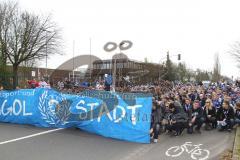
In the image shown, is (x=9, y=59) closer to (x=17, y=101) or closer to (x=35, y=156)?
(x=17, y=101)

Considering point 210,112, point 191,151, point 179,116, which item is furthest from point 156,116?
point 210,112

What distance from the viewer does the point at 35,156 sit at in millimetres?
8344

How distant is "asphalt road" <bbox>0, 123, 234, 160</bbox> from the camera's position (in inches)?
334

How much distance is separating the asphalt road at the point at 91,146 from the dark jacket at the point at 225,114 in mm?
719

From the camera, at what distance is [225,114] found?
1223cm

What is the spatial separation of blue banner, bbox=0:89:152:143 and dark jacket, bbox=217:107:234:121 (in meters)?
2.90

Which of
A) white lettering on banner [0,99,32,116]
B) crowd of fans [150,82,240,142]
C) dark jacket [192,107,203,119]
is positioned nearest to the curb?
crowd of fans [150,82,240,142]

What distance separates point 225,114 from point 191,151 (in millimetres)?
3730

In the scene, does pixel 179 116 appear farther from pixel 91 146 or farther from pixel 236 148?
pixel 91 146

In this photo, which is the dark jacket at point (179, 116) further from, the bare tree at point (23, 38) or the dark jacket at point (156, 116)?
the bare tree at point (23, 38)

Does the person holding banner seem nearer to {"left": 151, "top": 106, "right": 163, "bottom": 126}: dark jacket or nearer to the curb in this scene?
{"left": 151, "top": 106, "right": 163, "bottom": 126}: dark jacket

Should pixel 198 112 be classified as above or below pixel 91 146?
above

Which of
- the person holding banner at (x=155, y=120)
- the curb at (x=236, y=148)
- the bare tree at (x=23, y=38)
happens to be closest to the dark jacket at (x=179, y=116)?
the person holding banner at (x=155, y=120)

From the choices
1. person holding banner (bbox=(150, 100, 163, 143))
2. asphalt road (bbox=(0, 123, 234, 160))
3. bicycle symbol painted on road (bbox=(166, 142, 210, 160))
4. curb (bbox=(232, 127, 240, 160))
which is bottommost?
bicycle symbol painted on road (bbox=(166, 142, 210, 160))
